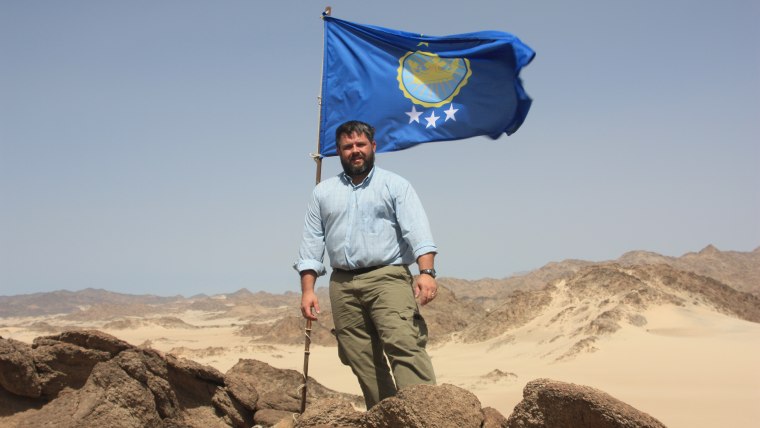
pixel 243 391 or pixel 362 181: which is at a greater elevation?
pixel 362 181

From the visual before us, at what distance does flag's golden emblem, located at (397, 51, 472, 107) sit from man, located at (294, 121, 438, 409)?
183 cm

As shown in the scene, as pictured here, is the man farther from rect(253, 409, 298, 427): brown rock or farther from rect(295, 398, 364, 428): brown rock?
rect(253, 409, 298, 427): brown rock

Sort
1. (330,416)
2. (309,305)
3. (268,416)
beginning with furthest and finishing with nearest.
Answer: (268,416) < (309,305) < (330,416)

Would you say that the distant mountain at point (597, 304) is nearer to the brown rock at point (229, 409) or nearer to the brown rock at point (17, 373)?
the brown rock at point (229, 409)

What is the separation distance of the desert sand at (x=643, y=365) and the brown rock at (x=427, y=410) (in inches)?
127

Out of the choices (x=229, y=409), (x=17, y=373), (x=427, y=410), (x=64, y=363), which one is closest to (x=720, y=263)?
(x=229, y=409)

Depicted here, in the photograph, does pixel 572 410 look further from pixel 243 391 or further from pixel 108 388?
pixel 243 391

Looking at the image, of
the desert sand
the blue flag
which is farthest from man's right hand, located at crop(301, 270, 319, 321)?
the desert sand

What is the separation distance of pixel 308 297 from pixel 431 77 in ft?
9.14

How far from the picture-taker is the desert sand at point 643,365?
632 centimetres

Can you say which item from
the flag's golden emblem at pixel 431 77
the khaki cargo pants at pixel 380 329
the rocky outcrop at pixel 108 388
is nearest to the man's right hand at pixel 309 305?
the khaki cargo pants at pixel 380 329

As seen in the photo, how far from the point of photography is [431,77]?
236 inches

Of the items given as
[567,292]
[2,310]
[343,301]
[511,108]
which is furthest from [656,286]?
[2,310]

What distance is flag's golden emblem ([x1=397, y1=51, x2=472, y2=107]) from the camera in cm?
590
